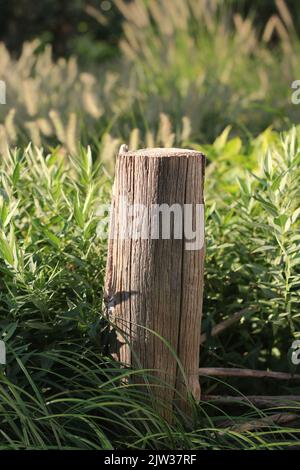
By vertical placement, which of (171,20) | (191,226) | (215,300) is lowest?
(215,300)

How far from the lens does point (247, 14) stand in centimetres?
1065

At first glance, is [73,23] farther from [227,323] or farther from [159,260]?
[159,260]

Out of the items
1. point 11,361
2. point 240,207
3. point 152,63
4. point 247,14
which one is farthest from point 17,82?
point 247,14

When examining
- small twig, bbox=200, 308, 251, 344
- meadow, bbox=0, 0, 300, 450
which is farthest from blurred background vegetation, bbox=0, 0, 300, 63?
small twig, bbox=200, 308, 251, 344

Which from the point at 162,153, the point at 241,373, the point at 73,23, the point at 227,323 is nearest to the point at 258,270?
the point at 227,323

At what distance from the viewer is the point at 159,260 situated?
2.75 m

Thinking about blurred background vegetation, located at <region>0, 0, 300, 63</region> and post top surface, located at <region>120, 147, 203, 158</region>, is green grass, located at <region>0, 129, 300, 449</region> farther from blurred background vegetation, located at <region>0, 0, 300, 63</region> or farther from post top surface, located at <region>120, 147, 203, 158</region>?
blurred background vegetation, located at <region>0, 0, 300, 63</region>

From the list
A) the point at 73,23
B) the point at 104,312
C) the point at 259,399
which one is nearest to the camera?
the point at 104,312

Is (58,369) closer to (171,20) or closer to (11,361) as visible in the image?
(11,361)

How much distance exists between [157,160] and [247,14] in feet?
27.7

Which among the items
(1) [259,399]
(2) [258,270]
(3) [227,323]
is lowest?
(1) [259,399]

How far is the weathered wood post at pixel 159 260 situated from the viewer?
→ 2701 mm

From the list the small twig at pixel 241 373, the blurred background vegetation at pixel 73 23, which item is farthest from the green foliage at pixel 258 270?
the blurred background vegetation at pixel 73 23

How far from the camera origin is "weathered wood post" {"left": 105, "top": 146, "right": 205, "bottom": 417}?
8.86ft
